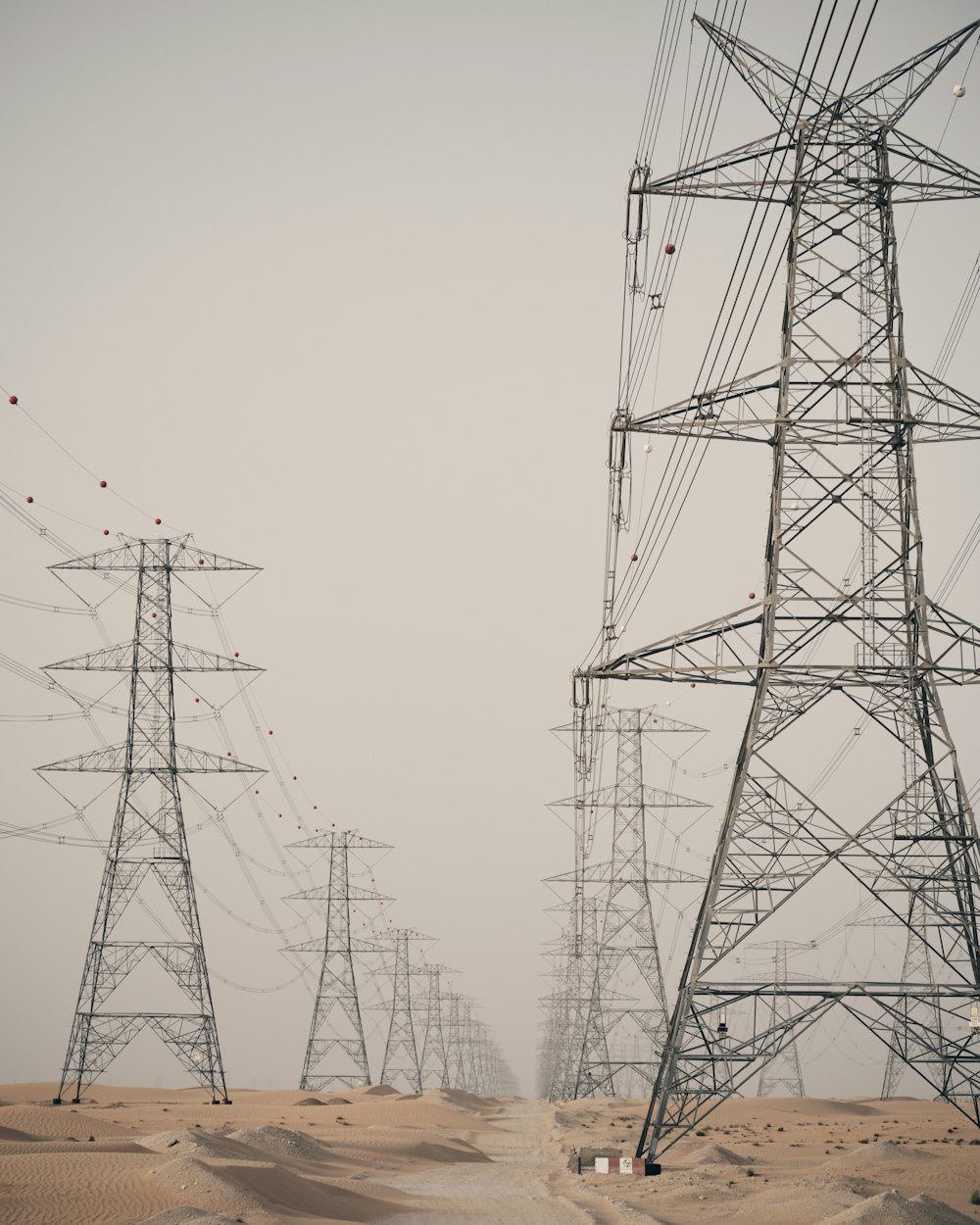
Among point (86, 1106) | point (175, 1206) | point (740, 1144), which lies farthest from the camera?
point (86, 1106)

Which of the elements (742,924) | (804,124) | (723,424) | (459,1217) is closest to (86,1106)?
(459,1217)

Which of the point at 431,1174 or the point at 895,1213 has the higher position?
the point at 895,1213

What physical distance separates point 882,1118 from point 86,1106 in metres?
38.8

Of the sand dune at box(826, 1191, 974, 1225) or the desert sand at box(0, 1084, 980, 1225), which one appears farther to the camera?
the desert sand at box(0, 1084, 980, 1225)

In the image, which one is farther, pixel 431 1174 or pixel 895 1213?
pixel 431 1174

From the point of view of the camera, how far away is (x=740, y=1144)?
45.1m

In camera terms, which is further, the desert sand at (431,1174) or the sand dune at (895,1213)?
the desert sand at (431,1174)

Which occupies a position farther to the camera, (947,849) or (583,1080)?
(583,1080)

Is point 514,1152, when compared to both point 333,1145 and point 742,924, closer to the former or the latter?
point 333,1145

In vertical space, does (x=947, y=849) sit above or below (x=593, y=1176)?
above

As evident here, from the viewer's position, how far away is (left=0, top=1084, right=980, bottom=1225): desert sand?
873 inches

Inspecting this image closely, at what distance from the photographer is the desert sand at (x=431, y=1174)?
72.7 feet

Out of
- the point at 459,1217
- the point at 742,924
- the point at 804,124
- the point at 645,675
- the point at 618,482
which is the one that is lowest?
the point at 459,1217

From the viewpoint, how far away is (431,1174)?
121ft
